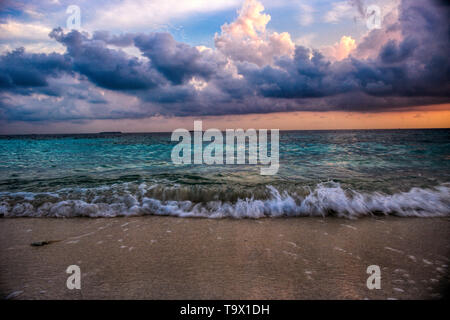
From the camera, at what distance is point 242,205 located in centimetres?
523

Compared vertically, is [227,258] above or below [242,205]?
below

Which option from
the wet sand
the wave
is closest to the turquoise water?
the wave

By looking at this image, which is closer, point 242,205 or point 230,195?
point 242,205

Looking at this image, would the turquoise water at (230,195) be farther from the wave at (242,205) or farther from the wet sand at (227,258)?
the wet sand at (227,258)

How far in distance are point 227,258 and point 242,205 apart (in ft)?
6.87

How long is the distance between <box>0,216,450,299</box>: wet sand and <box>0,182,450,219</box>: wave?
356 millimetres

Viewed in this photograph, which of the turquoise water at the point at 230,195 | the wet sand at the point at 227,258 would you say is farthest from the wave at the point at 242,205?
the wet sand at the point at 227,258

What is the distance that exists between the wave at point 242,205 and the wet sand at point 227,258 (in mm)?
356

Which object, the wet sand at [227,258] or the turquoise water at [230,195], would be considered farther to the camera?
the turquoise water at [230,195]

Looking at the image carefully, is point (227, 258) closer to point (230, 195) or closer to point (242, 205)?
point (242, 205)

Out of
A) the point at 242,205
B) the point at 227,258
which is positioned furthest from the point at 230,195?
the point at 227,258

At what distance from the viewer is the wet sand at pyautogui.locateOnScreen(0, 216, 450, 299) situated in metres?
2.53

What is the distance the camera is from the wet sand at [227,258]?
2.53 meters
